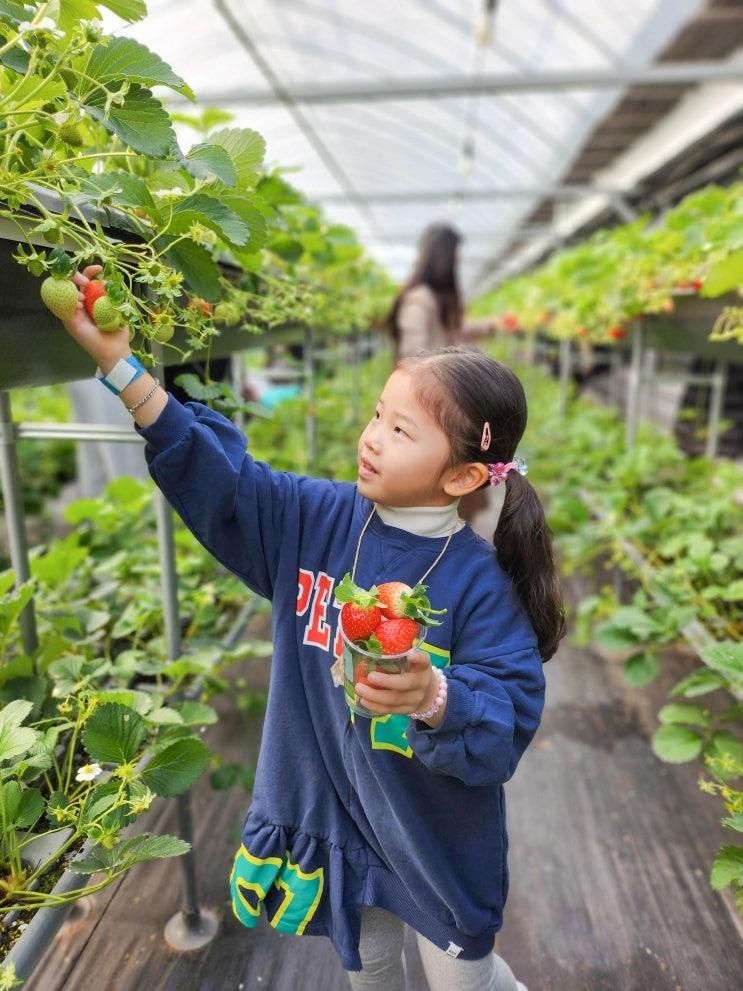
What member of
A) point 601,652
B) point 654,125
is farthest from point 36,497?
point 654,125

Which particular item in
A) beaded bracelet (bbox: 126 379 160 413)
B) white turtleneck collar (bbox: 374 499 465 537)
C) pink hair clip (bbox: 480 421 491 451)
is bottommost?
white turtleneck collar (bbox: 374 499 465 537)

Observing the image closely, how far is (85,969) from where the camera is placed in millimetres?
1394

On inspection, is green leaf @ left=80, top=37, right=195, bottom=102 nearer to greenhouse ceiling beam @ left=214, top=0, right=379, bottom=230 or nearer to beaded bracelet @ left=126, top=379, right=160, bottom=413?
beaded bracelet @ left=126, top=379, right=160, bottom=413

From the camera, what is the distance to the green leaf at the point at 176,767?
1.02 metres

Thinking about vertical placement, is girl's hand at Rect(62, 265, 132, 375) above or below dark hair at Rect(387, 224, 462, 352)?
below

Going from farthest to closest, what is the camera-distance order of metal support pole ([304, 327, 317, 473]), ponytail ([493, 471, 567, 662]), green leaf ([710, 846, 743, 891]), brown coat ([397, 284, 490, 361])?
brown coat ([397, 284, 490, 361])
metal support pole ([304, 327, 317, 473])
green leaf ([710, 846, 743, 891])
ponytail ([493, 471, 567, 662])

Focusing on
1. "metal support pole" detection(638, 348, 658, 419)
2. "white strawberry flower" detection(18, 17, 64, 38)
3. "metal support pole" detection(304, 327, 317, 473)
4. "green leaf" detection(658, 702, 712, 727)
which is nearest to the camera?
"white strawberry flower" detection(18, 17, 64, 38)

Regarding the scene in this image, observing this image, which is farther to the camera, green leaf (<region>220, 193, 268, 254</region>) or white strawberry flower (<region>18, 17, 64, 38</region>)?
green leaf (<region>220, 193, 268, 254</region>)

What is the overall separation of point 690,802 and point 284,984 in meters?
1.15

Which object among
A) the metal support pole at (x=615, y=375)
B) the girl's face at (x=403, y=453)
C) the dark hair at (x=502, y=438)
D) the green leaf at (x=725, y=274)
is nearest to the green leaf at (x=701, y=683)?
the dark hair at (x=502, y=438)

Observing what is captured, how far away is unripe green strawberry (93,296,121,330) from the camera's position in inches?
30.6

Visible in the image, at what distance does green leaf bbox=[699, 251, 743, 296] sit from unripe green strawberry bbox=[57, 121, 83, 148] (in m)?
1.12

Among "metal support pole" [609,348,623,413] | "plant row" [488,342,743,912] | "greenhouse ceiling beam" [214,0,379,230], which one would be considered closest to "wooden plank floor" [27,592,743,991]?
"plant row" [488,342,743,912]

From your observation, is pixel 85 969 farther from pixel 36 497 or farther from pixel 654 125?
pixel 654 125
